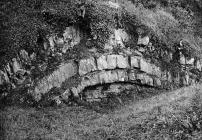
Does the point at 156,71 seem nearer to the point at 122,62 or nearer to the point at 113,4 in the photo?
the point at 122,62

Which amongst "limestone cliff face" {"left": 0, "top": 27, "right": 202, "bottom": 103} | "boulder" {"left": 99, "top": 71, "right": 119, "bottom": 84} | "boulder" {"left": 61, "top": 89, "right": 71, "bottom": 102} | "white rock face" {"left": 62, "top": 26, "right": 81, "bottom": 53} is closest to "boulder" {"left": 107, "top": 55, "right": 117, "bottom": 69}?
"limestone cliff face" {"left": 0, "top": 27, "right": 202, "bottom": 103}

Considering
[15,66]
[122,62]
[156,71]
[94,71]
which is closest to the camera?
[15,66]

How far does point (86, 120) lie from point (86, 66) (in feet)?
11.4

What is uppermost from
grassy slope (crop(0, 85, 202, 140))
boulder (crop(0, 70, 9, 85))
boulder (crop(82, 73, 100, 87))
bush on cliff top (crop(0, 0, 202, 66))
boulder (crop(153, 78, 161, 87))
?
bush on cliff top (crop(0, 0, 202, 66))

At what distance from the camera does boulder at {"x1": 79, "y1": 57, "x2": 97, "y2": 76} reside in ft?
60.8

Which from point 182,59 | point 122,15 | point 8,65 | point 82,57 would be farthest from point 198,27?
point 8,65

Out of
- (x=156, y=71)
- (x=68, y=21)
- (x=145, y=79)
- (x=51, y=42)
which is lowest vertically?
(x=145, y=79)

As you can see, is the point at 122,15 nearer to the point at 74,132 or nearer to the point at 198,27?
the point at 198,27

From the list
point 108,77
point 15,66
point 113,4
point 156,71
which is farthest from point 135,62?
point 15,66

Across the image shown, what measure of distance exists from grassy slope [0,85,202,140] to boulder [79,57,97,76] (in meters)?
2.11

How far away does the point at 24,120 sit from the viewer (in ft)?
51.2

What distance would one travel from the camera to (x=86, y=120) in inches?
646

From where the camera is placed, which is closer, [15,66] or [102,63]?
[15,66]

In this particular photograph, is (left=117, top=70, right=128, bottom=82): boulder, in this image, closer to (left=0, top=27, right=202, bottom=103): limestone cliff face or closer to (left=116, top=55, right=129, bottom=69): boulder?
(left=0, top=27, right=202, bottom=103): limestone cliff face
